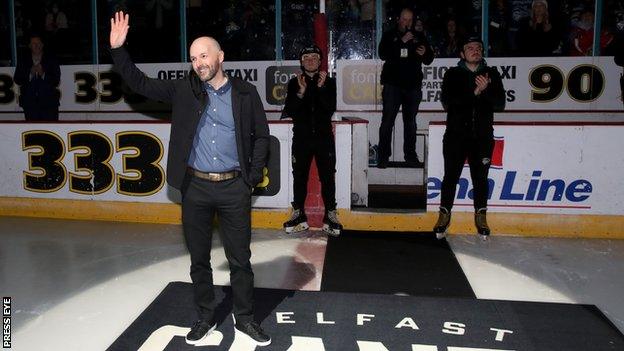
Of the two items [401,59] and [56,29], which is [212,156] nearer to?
[401,59]

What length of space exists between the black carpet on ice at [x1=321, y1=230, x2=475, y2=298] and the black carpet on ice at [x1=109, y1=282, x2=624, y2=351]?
296 mm

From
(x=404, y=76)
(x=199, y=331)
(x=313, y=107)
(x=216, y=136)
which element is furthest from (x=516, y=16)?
(x=199, y=331)

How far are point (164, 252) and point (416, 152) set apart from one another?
513cm

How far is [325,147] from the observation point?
6578mm

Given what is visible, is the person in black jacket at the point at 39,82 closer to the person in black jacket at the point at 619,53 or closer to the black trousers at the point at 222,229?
the black trousers at the point at 222,229

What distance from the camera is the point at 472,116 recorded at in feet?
20.6

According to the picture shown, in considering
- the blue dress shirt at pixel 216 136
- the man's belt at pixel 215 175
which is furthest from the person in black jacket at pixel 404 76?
the man's belt at pixel 215 175

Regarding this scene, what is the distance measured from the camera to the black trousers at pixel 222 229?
3.81m

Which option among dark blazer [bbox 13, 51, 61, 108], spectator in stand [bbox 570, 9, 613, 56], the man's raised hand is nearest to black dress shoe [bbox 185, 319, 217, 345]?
the man's raised hand

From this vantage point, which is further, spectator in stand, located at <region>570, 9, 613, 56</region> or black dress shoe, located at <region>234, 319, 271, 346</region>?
spectator in stand, located at <region>570, 9, 613, 56</region>

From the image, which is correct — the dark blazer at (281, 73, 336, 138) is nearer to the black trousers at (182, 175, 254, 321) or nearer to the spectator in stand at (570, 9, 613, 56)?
the black trousers at (182, 175, 254, 321)

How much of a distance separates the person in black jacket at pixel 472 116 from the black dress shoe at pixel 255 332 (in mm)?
3379

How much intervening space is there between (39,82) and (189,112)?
272 inches

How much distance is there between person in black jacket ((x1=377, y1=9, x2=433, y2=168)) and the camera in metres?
8.16
